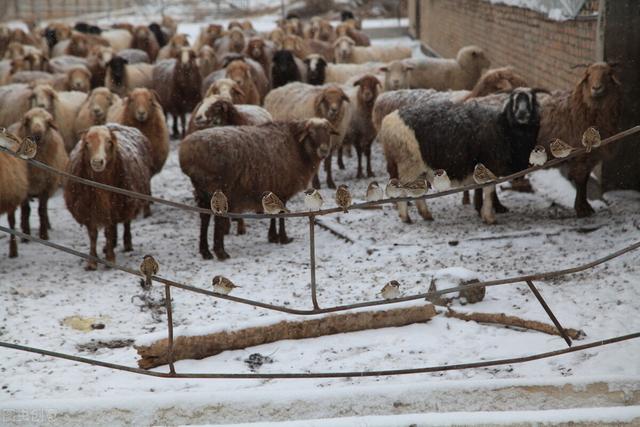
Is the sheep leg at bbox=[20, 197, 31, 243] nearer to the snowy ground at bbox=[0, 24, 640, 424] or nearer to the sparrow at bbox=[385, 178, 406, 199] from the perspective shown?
the snowy ground at bbox=[0, 24, 640, 424]

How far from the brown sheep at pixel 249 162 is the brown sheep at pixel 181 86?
226 inches

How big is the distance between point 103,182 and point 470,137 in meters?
3.49

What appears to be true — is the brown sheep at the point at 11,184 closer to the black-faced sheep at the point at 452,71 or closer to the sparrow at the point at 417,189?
the sparrow at the point at 417,189

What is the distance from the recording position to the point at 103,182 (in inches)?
314

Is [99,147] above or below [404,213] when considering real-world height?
above

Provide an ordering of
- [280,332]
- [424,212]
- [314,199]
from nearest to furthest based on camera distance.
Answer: [314,199] → [280,332] → [424,212]

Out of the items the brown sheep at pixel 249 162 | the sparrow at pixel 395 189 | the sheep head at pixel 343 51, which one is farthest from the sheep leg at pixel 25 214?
the sheep head at pixel 343 51

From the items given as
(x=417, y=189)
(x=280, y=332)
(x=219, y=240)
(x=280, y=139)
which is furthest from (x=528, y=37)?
(x=417, y=189)

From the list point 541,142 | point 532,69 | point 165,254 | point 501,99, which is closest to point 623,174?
point 541,142

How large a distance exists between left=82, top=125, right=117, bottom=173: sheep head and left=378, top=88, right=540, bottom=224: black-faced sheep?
110 inches

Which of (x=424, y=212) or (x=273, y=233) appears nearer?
(x=273, y=233)

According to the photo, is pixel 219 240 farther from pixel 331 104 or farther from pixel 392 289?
pixel 392 289

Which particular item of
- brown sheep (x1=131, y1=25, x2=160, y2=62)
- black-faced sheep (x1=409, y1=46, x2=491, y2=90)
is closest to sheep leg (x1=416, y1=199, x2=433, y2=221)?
black-faced sheep (x1=409, y1=46, x2=491, y2=90)

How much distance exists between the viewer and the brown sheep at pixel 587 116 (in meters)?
8.06
